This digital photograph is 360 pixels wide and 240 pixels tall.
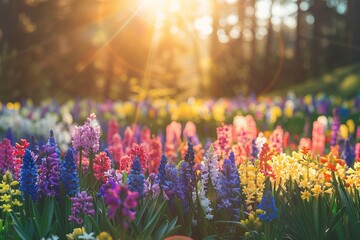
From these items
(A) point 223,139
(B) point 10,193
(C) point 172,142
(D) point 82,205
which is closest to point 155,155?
(A) point 223,139

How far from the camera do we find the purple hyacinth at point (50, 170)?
3.61 metres

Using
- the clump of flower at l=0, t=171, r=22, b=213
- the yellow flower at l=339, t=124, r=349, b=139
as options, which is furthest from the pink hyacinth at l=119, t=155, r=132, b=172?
the yellow flower at l=339, t=124, r=349, b=139

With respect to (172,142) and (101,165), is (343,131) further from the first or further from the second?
(101,165)

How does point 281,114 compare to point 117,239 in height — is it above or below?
above

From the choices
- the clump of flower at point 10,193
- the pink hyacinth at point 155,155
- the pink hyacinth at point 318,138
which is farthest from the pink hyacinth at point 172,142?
the clump of flower at point 10,193

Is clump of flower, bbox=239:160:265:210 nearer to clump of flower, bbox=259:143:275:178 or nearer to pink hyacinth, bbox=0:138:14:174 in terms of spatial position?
clump of flower, bbox=259:143:275:178

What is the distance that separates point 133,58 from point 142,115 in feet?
51.7

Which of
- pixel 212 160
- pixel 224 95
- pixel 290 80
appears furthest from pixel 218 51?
pixel 212 160

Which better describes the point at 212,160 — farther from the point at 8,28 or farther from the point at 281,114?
the point at 8,28

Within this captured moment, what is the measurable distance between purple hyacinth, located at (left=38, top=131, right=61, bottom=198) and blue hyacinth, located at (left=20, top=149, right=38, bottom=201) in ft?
0.15

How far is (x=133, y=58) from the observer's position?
1070 inches

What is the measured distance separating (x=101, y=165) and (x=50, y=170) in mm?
562

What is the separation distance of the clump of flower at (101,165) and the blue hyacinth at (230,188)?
0.87m

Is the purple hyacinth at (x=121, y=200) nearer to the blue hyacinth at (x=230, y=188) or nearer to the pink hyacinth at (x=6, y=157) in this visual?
the blue hyacinth at (x=230, y=188)
